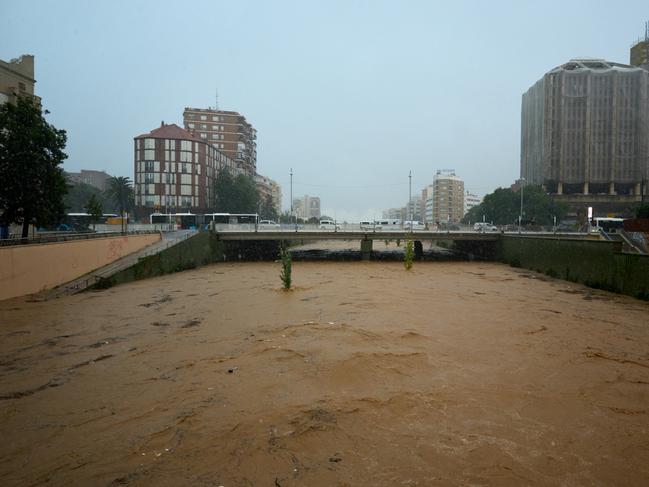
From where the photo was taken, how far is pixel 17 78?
4031 centimetres

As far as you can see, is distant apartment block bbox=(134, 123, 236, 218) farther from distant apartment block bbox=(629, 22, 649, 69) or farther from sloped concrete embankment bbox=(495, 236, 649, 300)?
distant apartment block bbox=(629, 22, 649, 69)

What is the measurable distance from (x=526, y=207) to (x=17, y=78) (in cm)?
7588

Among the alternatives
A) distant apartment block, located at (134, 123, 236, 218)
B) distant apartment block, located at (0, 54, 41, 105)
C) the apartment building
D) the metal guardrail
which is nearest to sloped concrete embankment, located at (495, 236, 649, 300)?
the metal guardrail

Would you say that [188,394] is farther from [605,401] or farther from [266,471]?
[605,401]

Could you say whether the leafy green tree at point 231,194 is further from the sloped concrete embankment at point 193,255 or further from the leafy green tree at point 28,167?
the leafy green tree at point 28,167

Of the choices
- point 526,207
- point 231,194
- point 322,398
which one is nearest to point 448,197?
point 526,207

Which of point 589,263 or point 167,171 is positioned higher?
point 167,171

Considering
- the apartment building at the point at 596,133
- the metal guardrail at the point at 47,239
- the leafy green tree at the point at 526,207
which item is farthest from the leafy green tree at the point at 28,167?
the apartment building at the point at 596,133

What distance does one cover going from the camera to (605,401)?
336 inches

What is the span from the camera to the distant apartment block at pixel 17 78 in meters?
38.7

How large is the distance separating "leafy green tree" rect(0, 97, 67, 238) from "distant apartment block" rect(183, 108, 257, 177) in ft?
268

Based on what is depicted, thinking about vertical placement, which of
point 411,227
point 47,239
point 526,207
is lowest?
point 47,239

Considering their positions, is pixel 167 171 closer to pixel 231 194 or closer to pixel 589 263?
pixel 231 194

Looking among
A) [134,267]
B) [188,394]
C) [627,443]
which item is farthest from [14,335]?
[627,443]
